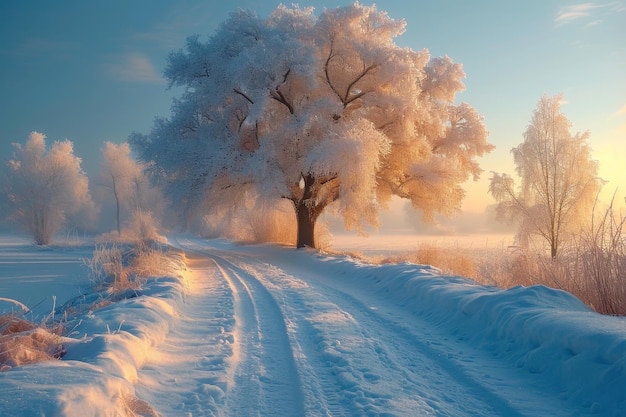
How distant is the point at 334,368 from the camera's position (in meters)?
4.37

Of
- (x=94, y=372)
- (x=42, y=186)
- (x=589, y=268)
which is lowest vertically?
(x=94, y=372)

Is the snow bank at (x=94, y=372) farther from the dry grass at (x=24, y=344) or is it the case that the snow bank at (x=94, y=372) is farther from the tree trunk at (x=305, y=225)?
the tree trunk at (x=305, y=225)

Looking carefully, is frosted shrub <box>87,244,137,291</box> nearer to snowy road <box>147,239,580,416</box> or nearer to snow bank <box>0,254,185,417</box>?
snowy road <box>147,239,580,416</box>

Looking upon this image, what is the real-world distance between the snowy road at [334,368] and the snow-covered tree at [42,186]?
41471 millimetres

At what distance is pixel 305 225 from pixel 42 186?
35.5 m

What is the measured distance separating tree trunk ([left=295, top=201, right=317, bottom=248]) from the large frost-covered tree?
0.17 feet

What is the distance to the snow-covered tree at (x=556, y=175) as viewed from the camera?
24.2m

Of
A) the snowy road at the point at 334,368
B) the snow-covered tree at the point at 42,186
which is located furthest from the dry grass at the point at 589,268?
the snow-covered tree at the point at 42,186

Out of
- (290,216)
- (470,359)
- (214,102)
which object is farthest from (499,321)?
(290,216)

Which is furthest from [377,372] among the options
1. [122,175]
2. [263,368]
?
[122,175]

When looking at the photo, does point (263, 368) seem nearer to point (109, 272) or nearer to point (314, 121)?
point (109, 272)

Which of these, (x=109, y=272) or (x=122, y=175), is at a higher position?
(x=122, y=175)

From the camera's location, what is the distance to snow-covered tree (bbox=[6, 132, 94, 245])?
Answer: 136ft

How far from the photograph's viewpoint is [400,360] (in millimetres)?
4715
